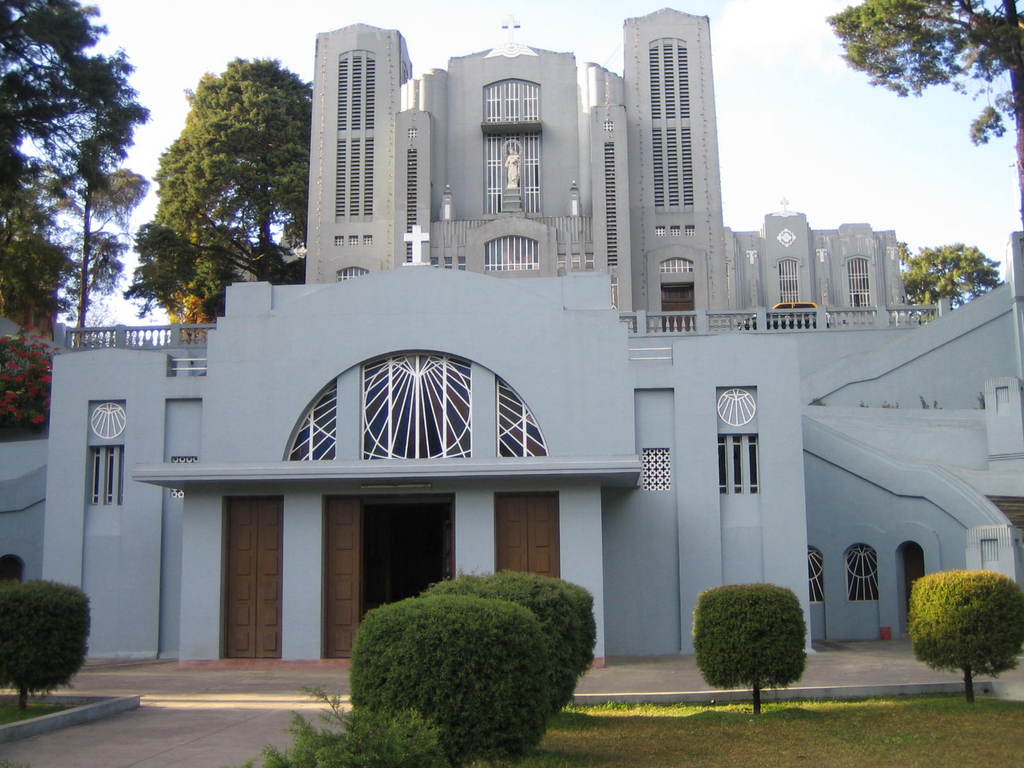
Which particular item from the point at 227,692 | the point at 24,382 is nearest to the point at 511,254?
the point at 24,382

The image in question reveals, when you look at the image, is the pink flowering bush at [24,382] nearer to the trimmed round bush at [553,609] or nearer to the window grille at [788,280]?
the trimmed round bush at [553,609]

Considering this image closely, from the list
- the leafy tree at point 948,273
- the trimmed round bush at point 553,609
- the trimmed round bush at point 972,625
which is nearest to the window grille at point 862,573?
the trimmed round bush at point 972,625

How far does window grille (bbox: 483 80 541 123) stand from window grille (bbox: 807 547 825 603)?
74.3 feet

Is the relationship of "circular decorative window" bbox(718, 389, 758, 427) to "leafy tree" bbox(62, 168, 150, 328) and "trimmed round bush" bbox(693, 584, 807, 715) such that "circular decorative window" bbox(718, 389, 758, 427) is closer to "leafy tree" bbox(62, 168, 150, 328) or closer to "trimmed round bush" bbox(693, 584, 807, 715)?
"trimmed round bush" bbox(693, 584, 807, 715)

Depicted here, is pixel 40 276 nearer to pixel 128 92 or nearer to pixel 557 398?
pixel 128 92

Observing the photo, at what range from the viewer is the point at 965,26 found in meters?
28.7

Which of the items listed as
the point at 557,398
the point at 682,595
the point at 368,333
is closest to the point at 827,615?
the point at 682,595

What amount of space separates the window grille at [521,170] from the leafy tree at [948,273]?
20129mm

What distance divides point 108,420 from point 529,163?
77.6ft

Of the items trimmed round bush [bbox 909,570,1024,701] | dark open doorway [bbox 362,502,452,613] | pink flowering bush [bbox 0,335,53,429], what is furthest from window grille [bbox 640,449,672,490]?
pink flowering bush [bbox 0,335,53,429]

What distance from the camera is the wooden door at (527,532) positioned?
1858 cm

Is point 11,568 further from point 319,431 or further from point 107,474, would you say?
point 319,431

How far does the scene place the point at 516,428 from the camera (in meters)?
19.5

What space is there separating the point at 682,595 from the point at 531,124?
24.6 metres
